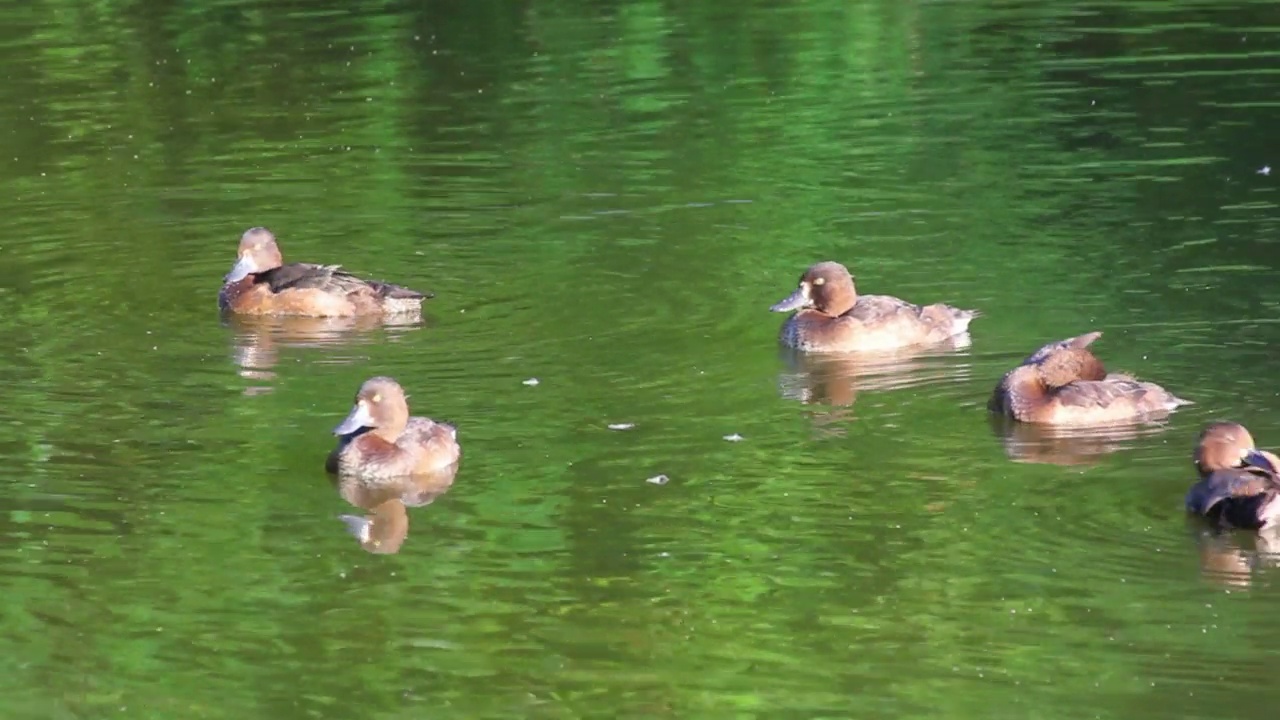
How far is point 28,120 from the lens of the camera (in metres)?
24.6

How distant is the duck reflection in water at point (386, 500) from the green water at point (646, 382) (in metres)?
0.13

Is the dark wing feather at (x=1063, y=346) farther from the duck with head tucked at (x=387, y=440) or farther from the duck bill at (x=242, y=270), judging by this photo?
the duck bill at (x=242, y=270)

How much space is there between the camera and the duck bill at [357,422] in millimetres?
12383

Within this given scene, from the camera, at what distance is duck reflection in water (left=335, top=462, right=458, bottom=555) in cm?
1131

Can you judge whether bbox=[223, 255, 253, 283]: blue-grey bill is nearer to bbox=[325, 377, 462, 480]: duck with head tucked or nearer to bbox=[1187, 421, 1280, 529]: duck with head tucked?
bbox=[325, 377, 462, 480]: duck with head tucked

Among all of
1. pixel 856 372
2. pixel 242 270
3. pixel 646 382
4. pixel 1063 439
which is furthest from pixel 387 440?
pixel 242 270

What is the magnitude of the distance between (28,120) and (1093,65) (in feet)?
36.5

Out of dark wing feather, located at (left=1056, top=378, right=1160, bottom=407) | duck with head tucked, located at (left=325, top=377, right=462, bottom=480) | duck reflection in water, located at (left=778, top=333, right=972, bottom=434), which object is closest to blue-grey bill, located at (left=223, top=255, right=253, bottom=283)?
duck reflection in water, located at (left=778, top=333, right=972, bottom=434)

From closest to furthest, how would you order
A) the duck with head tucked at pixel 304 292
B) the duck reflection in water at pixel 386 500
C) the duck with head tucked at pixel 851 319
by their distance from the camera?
the duck reflection in water at pixel 386 500 < the duck with head tucked at pixel 851 319 < the duck with head tucked at pixel 304 292

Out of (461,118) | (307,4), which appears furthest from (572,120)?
(307,4)

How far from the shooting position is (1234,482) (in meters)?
10.8

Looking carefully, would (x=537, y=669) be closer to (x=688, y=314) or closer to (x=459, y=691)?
(x=459, y=691)

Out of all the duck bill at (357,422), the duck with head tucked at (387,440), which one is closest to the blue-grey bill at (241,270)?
the duck with head tucked at (387,440)

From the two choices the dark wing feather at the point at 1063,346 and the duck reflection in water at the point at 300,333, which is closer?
the dark wing feather at the point at 1063,346
